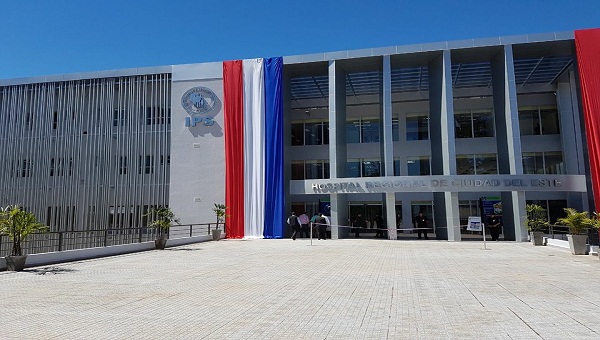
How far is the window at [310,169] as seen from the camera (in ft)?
107

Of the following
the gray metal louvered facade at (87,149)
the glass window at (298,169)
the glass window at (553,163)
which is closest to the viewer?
the glass window at (553,163)

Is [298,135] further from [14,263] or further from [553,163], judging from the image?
[14,263]

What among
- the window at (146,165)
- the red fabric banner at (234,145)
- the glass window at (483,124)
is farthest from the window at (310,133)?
the glass window at (483,124)

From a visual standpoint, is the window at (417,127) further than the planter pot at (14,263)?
Yes

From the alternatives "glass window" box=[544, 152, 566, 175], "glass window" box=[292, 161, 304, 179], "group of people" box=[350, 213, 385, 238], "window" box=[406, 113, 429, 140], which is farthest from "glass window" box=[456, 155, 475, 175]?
"glass window" box=[292, 161, 304, 179]

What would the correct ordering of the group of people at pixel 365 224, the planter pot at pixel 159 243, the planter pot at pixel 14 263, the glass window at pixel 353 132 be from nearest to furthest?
the planter pot at pixel 14 263
the planter pot at pixel 159 243
the group of people at pixel 365 224
the glass window at pixel 353 132

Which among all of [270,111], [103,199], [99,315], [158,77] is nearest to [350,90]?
[270,111]

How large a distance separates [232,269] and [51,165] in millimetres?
26555

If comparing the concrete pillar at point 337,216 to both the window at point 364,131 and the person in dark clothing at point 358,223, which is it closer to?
the person in dark clothing at point 358,223

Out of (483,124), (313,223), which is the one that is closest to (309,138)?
(313,223)

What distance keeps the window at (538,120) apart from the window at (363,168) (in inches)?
422

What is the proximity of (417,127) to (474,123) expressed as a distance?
413cm

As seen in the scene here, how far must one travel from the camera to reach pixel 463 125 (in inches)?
1231

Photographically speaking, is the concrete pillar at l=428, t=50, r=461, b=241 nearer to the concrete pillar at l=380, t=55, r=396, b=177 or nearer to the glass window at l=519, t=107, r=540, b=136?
the concrete pillar at l=380, t=55, r=396, b=177
